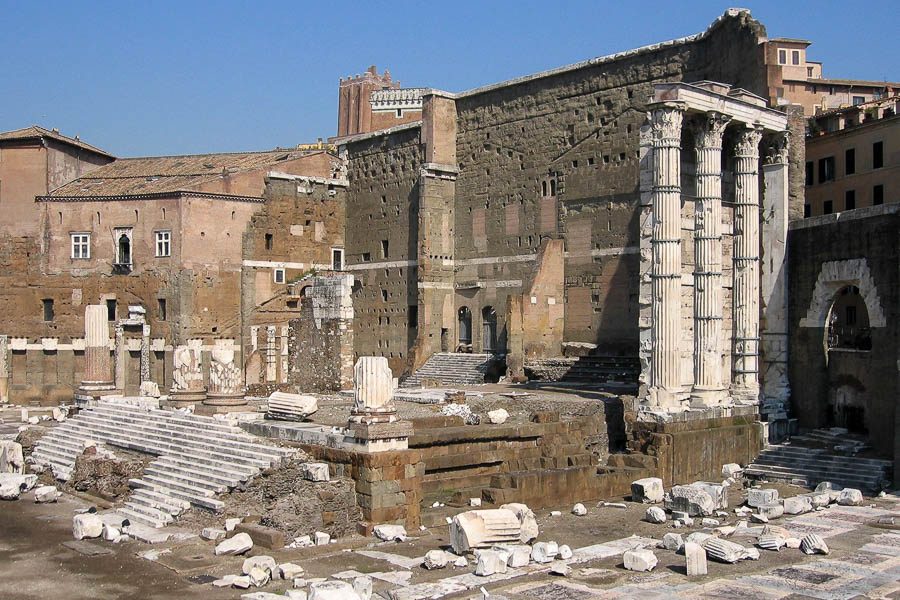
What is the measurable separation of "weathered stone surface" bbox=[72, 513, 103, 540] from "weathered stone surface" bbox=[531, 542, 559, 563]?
681cm

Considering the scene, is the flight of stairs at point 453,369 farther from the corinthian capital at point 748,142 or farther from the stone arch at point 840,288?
the corinthian capital at point 748,142

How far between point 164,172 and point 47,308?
7006mm

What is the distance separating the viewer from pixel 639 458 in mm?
20000

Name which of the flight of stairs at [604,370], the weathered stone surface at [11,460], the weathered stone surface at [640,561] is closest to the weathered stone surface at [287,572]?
the weathered stone surface at [640,561]

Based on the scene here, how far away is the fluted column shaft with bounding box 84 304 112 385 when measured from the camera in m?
26.4

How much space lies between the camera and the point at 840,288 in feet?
74.8

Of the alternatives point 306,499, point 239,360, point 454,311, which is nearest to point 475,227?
point 454,311

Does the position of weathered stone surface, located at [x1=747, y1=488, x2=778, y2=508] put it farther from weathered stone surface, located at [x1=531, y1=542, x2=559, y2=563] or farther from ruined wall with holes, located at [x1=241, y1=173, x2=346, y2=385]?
ruined wall with holes, located at [x1=241, y1=173, x2=346, y2=385]

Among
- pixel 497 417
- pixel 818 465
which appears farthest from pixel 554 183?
pixel 818 465

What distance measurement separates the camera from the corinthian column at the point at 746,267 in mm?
23156

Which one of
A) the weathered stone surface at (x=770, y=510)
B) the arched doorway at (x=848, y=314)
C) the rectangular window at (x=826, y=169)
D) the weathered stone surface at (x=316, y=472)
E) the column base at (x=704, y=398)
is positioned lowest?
the weathered stone surface at (x=770, y=510)

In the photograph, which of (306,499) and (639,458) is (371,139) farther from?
(306,499)

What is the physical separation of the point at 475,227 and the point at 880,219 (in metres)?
16.1

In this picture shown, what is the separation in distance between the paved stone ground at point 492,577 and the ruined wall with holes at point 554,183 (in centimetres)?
1377
